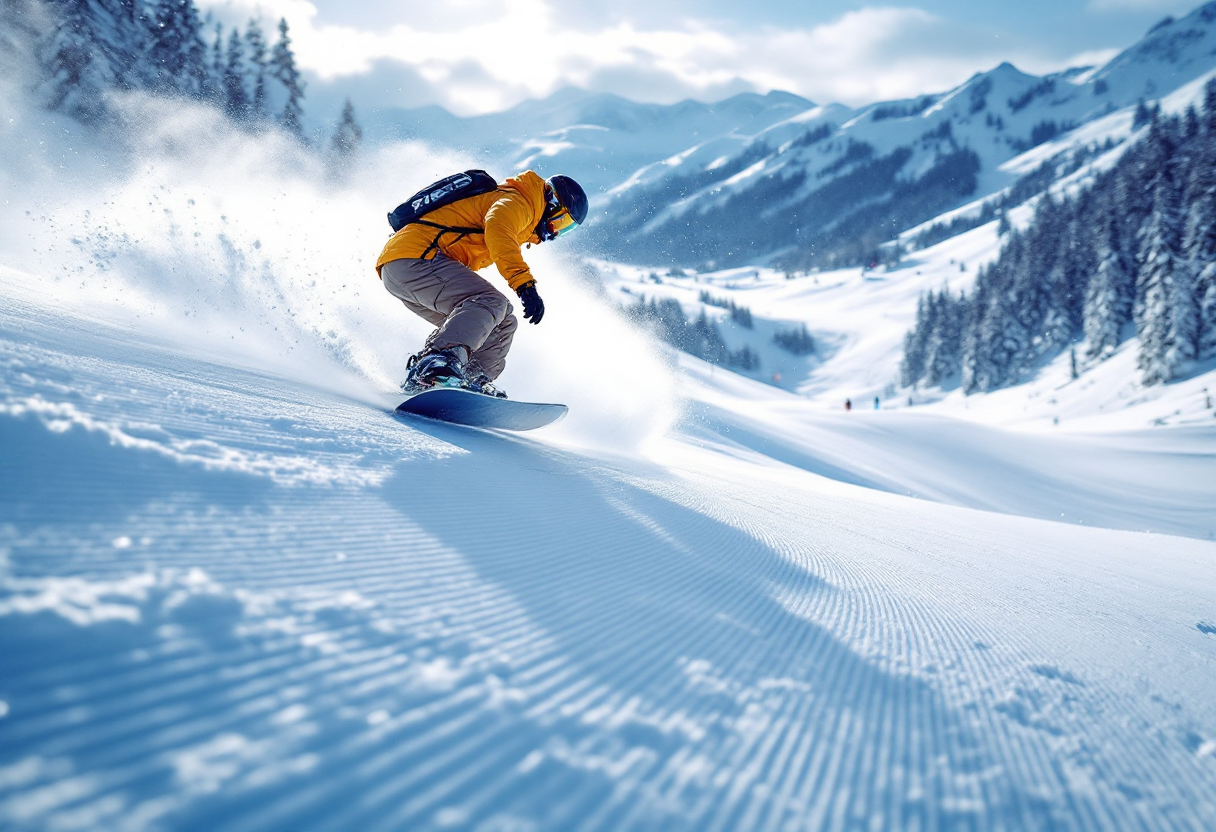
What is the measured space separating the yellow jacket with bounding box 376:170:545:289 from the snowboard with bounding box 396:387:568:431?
83 centimetres

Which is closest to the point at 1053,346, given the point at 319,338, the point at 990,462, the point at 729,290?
the point at 990,462

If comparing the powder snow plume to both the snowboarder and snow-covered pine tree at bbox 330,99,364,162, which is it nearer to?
the snowboarder

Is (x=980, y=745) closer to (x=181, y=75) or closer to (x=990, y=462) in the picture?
(x=990, y=462)

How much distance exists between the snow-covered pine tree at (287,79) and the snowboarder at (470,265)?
107 feet

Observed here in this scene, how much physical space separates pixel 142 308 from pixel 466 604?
447 cm

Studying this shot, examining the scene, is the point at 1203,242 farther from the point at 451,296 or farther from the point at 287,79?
the point at 287,79

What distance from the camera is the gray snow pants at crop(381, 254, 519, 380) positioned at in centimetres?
388

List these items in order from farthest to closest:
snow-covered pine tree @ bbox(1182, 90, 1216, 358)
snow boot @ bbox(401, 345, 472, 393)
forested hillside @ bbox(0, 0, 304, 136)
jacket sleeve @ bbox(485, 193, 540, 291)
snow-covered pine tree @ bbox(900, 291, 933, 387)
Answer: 1. snow-covered pine tree @ bbox(900, 291, 933, 387)
2. snow-covered pine tree @ bbox(1182, 90, 1216, 358)
3. forested hillside @ bbox(0, 0, 304, 136)
4. jacket sleeve @ bbox(485, 193, 540, 291)
5. snow boot @ bbox(401, 345, 472, 393)

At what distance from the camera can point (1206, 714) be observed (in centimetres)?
150

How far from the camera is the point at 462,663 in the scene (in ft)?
3.20

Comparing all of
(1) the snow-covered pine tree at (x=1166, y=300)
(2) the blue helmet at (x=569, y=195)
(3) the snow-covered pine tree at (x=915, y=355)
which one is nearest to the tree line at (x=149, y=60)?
(2) the blue helmet at (x=569, y=195)

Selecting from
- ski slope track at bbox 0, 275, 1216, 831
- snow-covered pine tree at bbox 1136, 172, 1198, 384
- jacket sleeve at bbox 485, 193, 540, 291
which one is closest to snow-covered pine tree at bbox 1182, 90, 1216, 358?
snow-covered pine tree at bbox 1136, 172, 1198, 384

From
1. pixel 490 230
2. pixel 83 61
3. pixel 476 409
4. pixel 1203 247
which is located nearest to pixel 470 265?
pixel 490 230

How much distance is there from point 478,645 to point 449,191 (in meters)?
3.75
